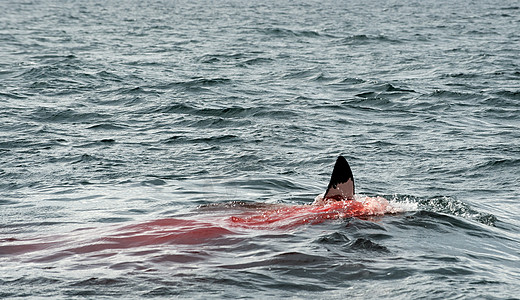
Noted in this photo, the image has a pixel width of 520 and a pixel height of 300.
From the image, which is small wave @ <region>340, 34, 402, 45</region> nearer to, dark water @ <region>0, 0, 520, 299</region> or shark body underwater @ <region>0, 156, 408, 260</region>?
dark water @ <region>0, 0, 520, 299</region>

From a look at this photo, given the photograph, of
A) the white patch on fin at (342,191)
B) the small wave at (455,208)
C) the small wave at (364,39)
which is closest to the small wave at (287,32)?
the small wave at (364,39)

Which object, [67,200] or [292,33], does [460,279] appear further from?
[292,33]

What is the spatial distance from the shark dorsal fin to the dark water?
0.56 meters

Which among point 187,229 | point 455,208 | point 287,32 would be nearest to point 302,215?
point 187,229

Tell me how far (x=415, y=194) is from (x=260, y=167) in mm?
2802

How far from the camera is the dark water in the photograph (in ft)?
24.2

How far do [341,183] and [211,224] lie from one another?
1.67m

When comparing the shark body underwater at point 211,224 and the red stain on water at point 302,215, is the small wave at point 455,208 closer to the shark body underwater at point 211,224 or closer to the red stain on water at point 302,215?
the shark body underwater at point 211,224

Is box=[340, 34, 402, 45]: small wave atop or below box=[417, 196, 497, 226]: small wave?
atop

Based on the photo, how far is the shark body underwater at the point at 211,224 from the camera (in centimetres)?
831

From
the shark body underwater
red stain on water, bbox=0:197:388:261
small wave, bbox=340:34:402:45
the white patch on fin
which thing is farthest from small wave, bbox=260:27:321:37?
the white patch on fin

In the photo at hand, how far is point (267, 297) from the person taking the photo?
265 inches

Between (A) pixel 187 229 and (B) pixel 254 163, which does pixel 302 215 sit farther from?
(B) pixel 254 163

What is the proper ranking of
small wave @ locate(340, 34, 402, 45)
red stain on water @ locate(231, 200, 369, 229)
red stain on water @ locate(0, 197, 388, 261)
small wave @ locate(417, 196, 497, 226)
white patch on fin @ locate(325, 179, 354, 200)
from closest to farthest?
red stain on water @ locate(0, 197, 388, 261) < red stain on water @ locate(231, 200, 369, 229) < white patch on fin @ locate(325, 179, 354, 200) < small wave @ locate(417, 196, 497, 226) < small wave @ locate(340, 34, 402, 45)
